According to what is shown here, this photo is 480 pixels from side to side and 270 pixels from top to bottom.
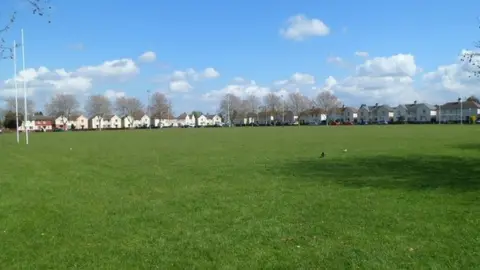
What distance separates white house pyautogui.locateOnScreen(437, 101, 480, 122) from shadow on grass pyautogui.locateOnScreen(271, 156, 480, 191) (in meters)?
152

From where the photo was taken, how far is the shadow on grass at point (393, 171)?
14.5 metres

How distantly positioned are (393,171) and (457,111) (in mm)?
167335

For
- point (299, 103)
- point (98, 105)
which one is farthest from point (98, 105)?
point (299, 103)

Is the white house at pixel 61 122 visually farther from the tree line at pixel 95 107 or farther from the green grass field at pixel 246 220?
the green grass field at pixel 246 220

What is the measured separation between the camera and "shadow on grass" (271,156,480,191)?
14523 mm

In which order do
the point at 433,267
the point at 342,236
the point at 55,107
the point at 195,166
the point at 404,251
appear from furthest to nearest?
1. the point at 55,107
2. the point at 195,166
3. the point at 342,236
4. the point at 404,251
5. the point at 433,267

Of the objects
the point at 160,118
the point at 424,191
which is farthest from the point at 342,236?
the point at 160,118

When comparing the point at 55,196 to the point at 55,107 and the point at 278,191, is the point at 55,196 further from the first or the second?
the point at 55,107

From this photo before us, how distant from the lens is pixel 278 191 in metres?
13.7

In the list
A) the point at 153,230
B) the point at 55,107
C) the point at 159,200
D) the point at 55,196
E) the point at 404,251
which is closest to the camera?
the point at 404,251

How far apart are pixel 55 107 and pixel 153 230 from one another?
557 ft

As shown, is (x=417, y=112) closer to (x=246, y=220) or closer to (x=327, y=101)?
(x=327, y=101)

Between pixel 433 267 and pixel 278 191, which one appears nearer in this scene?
pixel 433 267

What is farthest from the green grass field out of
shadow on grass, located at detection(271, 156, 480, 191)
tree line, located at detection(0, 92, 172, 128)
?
tree line, located at detection(0, 92, 172, 128)
